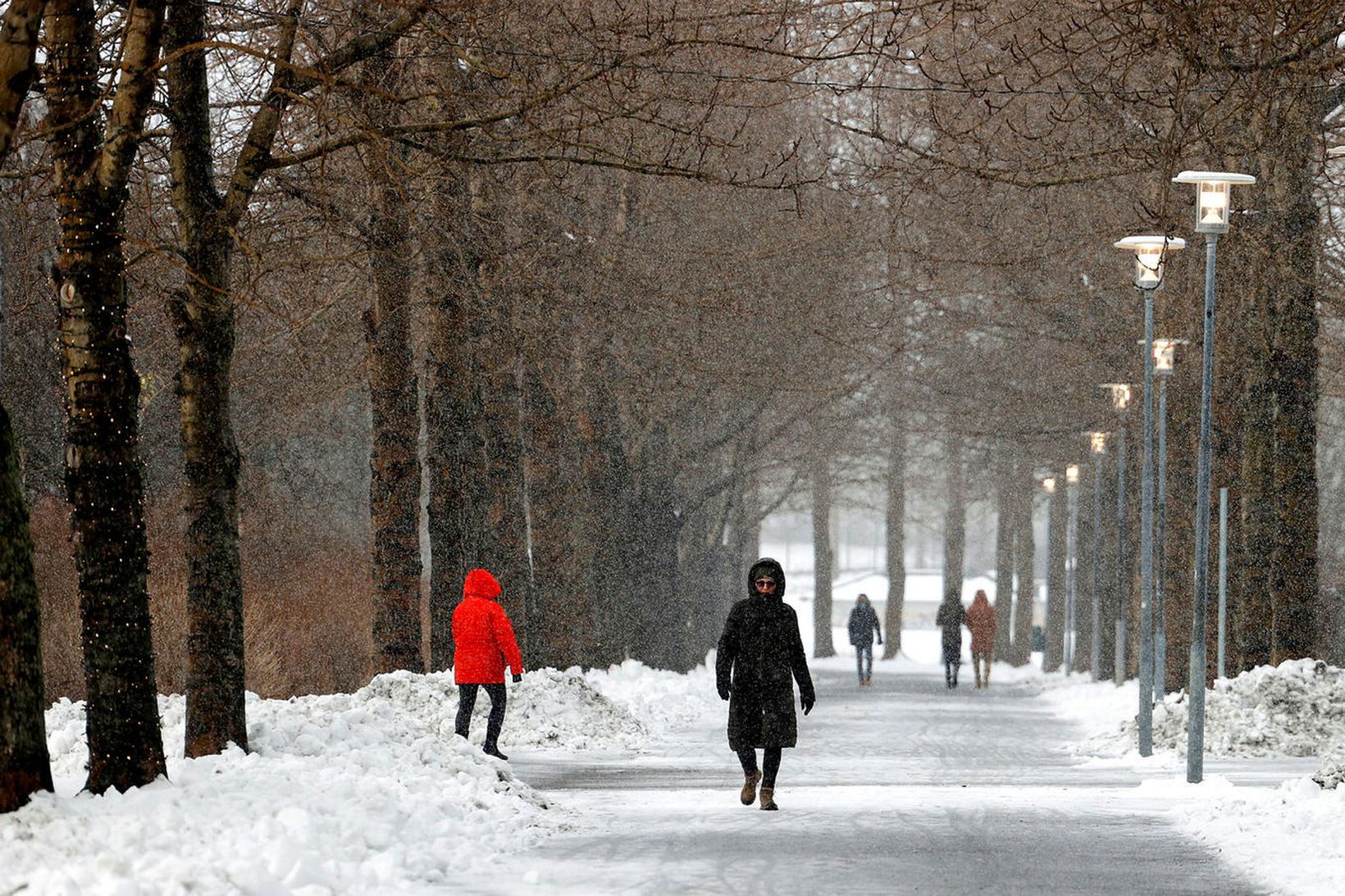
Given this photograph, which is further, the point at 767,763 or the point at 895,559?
the point at 895,559

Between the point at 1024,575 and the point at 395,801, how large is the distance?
5156 centimetres

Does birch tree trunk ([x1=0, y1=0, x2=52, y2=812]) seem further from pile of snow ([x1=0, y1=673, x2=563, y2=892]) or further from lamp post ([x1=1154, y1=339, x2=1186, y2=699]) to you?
lamp post ([x1=1154, y1=339, x2=1186, y2=699])

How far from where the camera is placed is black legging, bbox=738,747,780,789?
44.8ft

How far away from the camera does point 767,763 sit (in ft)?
45.1

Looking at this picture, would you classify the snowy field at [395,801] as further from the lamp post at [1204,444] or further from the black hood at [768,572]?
the black hood at [768,572]

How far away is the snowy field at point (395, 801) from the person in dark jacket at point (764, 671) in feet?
2.09

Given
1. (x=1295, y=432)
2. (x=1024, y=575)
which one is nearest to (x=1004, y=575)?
(x=1024, y=575)

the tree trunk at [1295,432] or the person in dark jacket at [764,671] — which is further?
the tree trunk at [1295,432]

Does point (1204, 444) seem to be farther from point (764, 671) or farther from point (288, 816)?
point (288, 816)

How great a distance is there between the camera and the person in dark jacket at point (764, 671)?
13672mm

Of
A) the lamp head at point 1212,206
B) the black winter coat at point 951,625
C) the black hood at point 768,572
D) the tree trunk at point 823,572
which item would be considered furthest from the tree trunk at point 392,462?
the tree trunk at point 823,572

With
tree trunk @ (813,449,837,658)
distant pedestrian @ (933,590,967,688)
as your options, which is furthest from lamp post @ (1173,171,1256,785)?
tree trunk @ (813,449,837,658)

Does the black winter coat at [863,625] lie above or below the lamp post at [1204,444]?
below

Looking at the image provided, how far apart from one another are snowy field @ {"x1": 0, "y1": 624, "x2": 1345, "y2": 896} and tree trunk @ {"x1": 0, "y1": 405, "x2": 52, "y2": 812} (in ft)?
0.60
